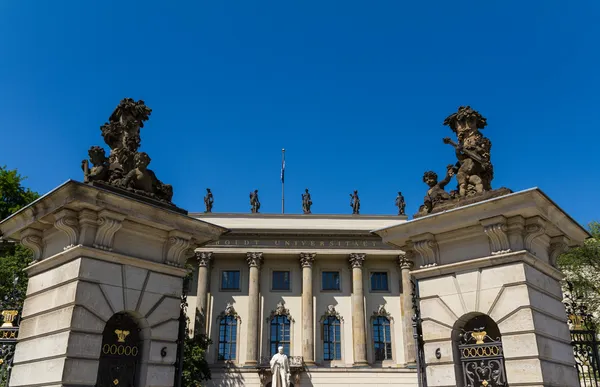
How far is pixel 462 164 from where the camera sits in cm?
934

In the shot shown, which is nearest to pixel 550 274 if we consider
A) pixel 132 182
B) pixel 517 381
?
pixel 517 381

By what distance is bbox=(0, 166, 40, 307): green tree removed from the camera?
85.6 feet

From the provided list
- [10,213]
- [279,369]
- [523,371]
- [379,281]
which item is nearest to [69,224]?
[523,371]

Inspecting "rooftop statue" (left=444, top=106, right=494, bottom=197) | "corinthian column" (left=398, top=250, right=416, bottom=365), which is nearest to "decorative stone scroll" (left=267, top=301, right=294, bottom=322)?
"corinthian column" (left=398, top=250, right=416, bottom=365)

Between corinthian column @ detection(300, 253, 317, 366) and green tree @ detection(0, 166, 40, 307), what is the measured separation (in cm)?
2319

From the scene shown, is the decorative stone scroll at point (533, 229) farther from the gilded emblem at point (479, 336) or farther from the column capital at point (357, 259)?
the column capital at point (357, 259)

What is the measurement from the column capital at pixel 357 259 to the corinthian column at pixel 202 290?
12.8 m

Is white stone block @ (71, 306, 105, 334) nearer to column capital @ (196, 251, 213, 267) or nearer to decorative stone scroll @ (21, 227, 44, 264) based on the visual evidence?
decorative stone scroll @ (21, 227, 44, 264)

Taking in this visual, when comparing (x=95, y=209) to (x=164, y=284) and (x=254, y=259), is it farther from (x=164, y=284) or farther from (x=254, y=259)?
(x=254, y=259)

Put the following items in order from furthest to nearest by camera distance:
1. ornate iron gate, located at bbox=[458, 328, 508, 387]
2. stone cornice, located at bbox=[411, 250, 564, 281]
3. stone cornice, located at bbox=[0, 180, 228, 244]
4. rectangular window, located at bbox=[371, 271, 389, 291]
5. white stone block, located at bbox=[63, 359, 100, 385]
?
1. rectangular window, located at bbox=[371, 271, 389, 291]
2. stone cornice, located at bbox=[411, 250, 564, 281]
3. ornate iron gate, located at bbox=[458, 328, 508, 387]
4. stone cornice, located at bbox=[0, 180, 228, 244]
5. white stone block, located at bbox=[63, 359, 100, 385]

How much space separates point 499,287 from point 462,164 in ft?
7.55

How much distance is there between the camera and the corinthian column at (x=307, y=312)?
148ft

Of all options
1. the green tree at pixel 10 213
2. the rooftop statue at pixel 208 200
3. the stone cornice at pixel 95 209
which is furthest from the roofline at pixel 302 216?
the stone cornice at pixel 95 209

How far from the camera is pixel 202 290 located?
154 feet
